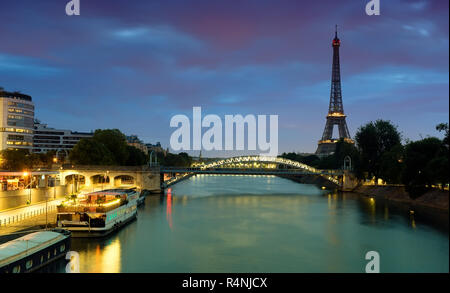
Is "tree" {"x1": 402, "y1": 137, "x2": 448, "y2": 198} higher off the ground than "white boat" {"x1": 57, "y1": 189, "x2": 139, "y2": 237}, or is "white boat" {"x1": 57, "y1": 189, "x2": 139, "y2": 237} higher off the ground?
"tree" {"x1": 402, "y1": 137, "x2": 448, "y2": 198}

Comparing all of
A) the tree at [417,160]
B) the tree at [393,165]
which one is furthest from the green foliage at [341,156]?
the tree at [417,160]

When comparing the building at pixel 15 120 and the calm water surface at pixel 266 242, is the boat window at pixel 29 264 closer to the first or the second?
the calm water surface at pixel 266 242

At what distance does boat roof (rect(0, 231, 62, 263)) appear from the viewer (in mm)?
14181

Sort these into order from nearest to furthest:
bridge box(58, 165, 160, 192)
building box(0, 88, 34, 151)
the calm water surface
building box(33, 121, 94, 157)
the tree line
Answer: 1. the calm water surface
2. the tree line
3. bridge box(58, 165, 160, 192)
4. building box(0, 88, 34, 151)
5. building box(33, 121, 94, 157)

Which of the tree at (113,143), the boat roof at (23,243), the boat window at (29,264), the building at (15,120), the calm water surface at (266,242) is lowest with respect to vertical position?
the calm water surface at (266,242)

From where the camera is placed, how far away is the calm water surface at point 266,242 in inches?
690

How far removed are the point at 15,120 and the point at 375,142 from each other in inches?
2525

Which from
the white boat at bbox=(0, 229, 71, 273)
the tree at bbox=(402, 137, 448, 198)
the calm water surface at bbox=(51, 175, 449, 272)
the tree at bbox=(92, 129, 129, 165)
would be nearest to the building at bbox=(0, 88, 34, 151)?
the tree at bbox=(92, 129, 129, 165)

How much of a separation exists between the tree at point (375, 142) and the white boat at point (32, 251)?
4351cm

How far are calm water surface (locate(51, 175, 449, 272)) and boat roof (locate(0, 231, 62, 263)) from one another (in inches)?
57.2

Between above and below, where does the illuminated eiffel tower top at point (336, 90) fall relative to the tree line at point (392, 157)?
above

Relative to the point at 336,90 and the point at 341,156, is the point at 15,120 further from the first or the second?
the point at 336,90

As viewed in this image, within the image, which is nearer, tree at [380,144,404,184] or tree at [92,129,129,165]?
tree at [380,144,404,184]

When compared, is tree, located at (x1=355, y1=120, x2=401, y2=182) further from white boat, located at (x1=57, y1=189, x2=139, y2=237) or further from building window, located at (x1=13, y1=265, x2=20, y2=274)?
building window, located at (x1=13, y1=265, x2=20, y2=274)
